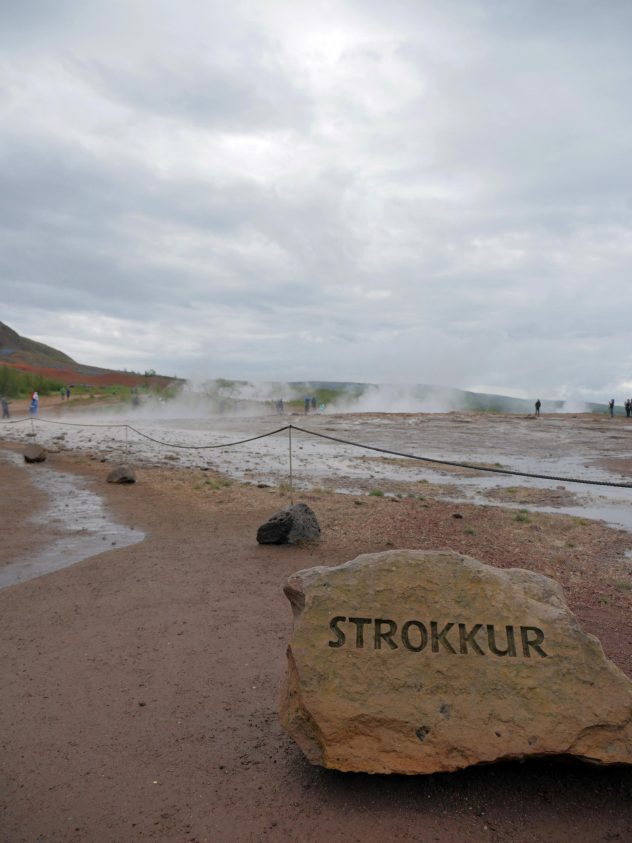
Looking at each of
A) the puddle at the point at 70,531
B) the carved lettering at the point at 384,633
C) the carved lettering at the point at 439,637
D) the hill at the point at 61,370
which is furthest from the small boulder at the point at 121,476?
the hill at the point at 61,370

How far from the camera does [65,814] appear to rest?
10.8ft

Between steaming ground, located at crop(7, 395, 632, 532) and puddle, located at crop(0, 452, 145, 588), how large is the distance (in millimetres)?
4155

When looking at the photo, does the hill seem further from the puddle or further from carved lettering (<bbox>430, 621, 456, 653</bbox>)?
carved lettering (<bbox>430, 621, 456, 653</bbox>)

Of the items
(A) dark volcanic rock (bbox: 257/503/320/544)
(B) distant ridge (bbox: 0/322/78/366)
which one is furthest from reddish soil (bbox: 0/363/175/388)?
(A) dark volcanic rock (bbox: 257/503/320/544)

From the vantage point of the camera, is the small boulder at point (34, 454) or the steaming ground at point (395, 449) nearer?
the steaming ground at point (395, 449)

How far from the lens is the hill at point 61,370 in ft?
208

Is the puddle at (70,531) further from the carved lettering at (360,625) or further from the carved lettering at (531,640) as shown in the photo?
the carved lettering at (531,640)

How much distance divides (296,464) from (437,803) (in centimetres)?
1550

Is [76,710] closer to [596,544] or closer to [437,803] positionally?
[437,803]

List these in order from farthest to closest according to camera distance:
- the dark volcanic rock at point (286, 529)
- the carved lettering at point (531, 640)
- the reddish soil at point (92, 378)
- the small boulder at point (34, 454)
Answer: the reddish soil at point (92, 378) < the small boulder at point (34, 454) < the dark volcanic rock at point (286, 529) < the carved lettering at point (531, 640)

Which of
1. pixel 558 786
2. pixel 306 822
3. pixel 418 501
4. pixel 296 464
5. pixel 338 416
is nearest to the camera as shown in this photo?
pixel 306 822

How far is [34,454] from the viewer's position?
57.7 ft

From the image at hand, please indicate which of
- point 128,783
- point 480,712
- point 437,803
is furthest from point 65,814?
point 480,712

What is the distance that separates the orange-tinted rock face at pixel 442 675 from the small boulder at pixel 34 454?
1573 cm
